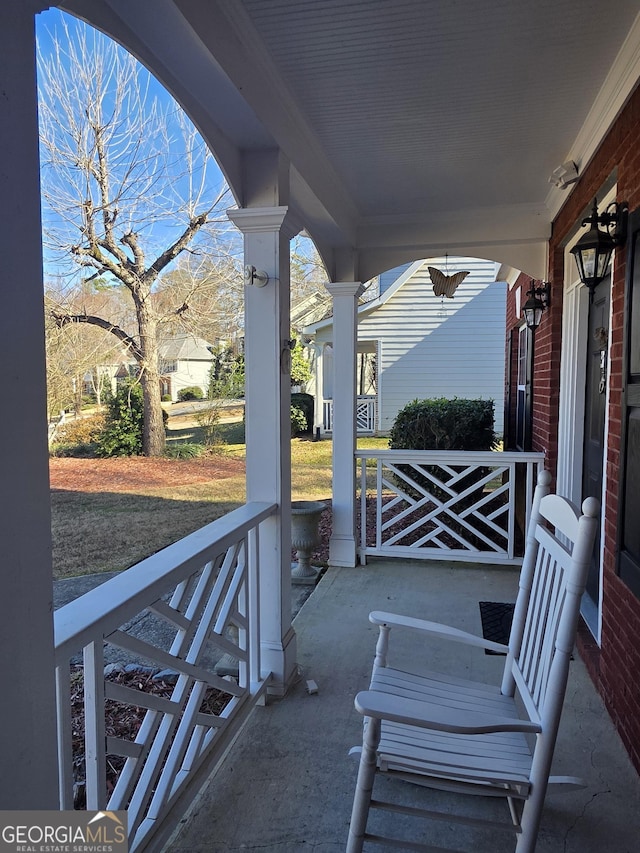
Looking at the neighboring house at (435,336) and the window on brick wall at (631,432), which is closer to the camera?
the window on brick wall at (631,432)

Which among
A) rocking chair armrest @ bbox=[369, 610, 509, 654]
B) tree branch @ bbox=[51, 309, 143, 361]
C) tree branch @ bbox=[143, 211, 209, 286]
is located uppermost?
tree branch @ bbox=[143, 211, 209, 286]

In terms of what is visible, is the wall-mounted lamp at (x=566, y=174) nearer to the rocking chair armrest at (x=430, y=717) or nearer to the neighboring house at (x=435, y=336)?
the rocking chair armrest at (x=430, y=717)

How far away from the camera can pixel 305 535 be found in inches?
156

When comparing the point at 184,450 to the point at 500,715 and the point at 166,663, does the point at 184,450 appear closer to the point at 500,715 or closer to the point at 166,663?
the point at 166,663

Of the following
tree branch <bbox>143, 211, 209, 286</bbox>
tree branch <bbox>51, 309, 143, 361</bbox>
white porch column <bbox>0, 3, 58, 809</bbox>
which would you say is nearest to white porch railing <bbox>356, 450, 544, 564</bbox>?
white porch column <bbox>0, 3, 58, 809</bbox>

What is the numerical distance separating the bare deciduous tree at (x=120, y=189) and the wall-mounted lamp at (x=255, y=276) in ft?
15.8

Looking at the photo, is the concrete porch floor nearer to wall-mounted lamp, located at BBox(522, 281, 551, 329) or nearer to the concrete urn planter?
the concrete urn planter

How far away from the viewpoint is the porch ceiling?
67.2 inches

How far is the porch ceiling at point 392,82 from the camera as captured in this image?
67.2 inches

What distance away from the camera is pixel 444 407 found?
195 inches

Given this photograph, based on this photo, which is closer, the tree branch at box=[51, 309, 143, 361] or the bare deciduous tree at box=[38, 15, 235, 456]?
the bare deciduous tree at box=[38, 15, 235, 456]

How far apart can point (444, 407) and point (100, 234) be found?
4778mm

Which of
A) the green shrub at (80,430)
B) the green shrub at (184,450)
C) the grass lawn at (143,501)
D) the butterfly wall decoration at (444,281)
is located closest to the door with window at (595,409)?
the butterfly wall decoration at (444,281)

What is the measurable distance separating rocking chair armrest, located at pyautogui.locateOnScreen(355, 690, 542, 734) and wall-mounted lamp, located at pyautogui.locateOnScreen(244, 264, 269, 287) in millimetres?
1658
